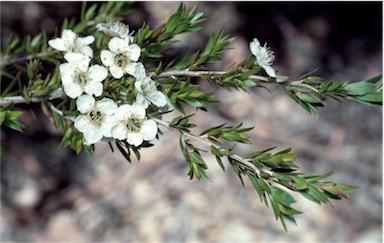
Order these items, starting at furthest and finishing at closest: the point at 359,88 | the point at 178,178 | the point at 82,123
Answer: the point at 178,178 → the point at 359,88 → the point at 82,123

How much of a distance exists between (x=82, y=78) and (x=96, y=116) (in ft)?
0.32

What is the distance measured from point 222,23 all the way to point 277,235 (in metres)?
1.61

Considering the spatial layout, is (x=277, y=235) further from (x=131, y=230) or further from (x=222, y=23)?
(x=222, y=23)

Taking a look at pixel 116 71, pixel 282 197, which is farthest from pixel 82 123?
pixel 282 197

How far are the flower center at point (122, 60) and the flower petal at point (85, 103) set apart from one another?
111 mm

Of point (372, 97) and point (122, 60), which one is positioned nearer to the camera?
point (122, 60)

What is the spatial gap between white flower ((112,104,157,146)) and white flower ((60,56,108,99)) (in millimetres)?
85

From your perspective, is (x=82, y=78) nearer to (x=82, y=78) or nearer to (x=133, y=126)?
(x=82, y=78)

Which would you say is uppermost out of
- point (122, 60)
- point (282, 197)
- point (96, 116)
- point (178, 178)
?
point (122, 60)

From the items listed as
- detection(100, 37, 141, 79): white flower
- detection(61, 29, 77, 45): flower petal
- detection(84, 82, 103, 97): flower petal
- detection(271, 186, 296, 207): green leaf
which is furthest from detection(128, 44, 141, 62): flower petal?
detection(271, 186, 296, 207): green leaf

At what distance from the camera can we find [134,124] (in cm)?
A: 133

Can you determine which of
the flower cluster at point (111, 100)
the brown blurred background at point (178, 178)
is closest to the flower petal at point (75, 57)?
the flower cluster at point (111, 100)

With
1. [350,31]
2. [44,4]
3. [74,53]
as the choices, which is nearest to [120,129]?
[74,53]

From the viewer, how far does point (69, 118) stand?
1573mm
